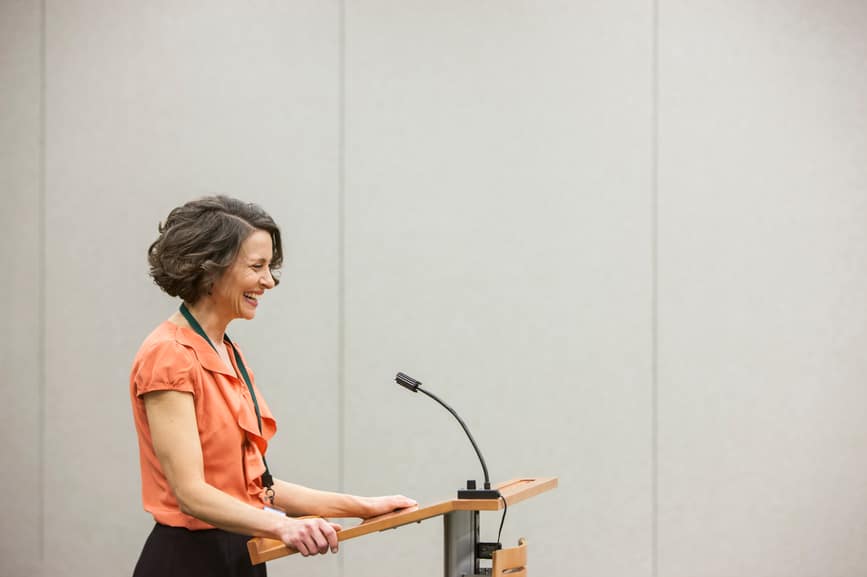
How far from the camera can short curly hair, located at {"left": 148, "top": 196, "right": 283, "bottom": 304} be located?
2037mm

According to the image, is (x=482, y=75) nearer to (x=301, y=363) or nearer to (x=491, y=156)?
(x=491, y=156)

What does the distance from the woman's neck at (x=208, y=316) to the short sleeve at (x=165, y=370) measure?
15 cm

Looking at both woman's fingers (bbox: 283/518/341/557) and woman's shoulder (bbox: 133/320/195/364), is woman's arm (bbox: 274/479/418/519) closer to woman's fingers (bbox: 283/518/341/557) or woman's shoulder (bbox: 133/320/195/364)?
woman's fingers (bbox: 283/518/341/557)

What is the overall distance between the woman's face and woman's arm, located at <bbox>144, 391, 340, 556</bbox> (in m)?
0.28

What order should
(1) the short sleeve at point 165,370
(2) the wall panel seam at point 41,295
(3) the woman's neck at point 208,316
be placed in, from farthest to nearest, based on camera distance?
(2) the wall panel seam at point 41,295, (3) the woman's neck at point 208,316, (1) the short sleeve at point 165,370

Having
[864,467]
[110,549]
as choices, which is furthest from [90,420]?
[864,467]

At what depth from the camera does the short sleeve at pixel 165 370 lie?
189 centimetres

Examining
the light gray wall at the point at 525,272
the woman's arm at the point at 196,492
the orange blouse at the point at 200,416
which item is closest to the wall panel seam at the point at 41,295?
the light gray wall at the point at 525,272

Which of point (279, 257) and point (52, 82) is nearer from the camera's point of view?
point (279, 257)

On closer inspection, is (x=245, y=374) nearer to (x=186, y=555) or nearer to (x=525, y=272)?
(x=186, y=555)

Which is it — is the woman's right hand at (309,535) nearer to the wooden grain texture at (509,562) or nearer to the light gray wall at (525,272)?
the wooden grain texture at (509,562)

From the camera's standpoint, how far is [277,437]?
425cm

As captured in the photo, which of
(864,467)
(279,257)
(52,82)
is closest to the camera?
(279,257)

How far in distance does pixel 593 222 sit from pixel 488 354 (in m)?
0.76
